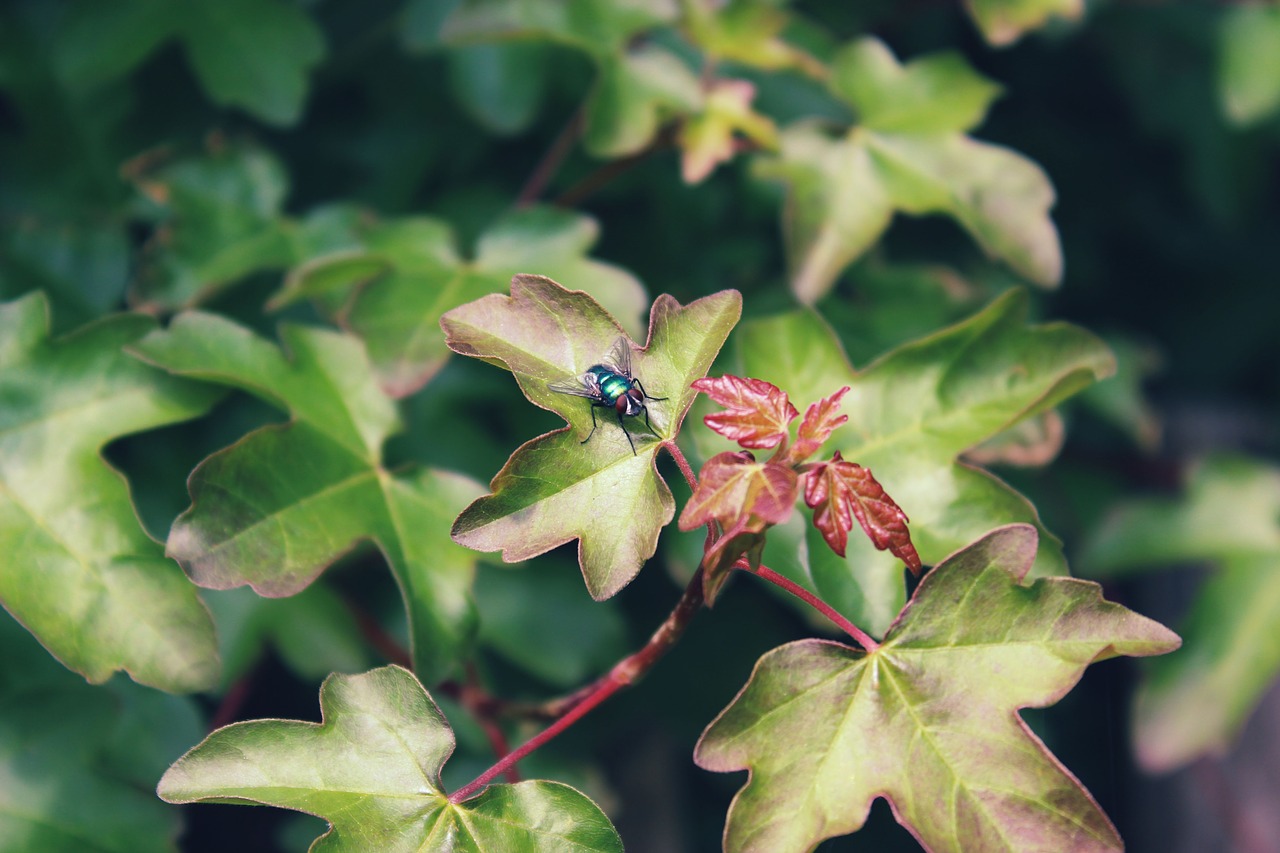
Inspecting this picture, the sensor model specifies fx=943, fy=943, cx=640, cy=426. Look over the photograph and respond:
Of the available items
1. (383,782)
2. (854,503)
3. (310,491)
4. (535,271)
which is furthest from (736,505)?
(535,271)

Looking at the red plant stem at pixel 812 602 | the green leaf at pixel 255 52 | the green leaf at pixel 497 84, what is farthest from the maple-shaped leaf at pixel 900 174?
the green leaf at pixel 255 52

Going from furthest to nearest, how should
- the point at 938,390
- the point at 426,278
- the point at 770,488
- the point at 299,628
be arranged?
the point at 299,628, the point at 426,278, the point at 938,390, the point at 770,488

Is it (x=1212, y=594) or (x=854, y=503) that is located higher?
(x=854, y=503)

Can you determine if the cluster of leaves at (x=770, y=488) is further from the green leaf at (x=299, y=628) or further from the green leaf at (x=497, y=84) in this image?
the green leaf at (x=497, y=84)

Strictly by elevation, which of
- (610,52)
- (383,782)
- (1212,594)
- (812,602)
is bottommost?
(1212,594)

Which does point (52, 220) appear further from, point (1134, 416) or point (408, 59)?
point (1134, 416)

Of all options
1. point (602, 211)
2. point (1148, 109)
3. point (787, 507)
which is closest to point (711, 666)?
point (602, 211)

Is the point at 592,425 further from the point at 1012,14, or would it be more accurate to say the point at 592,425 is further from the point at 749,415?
the point at 1012,14
